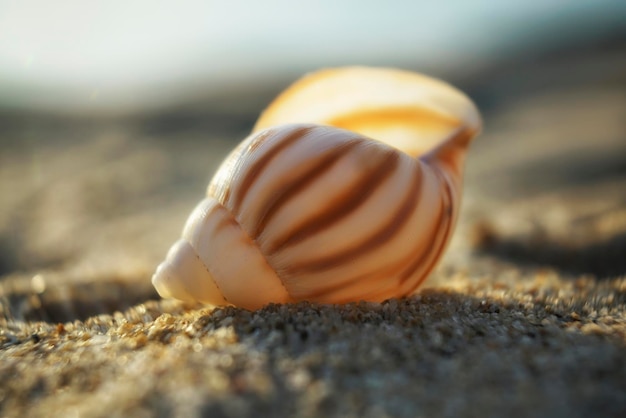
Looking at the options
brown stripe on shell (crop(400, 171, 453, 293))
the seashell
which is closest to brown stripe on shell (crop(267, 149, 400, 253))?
the seashell

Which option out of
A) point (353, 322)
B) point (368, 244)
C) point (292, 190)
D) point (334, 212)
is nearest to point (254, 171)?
point (292, 190)

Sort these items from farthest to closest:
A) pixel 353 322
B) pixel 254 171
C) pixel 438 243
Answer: pixel 438 243, pixel 254 171, pixel 353 322

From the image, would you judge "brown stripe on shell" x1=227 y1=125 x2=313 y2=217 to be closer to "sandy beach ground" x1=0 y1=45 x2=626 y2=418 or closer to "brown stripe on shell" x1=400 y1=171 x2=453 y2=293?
"sandy beach ground" x1=0 y1=45 x2=626 y2=418

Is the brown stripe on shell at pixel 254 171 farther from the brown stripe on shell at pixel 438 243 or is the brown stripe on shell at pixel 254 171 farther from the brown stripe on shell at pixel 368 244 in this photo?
the brown stripe on shell at pixel 438 243

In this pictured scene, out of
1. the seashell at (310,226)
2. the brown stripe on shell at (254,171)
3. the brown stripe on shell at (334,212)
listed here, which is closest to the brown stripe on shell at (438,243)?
the seashell at (310,226)

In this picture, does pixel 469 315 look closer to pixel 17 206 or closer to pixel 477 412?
pixel 477 412

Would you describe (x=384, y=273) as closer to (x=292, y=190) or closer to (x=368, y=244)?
(x=368, y=244)

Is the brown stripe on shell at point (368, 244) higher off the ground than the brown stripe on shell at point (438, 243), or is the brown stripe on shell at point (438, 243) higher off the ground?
the brown stripe on shell at point (368, 244)

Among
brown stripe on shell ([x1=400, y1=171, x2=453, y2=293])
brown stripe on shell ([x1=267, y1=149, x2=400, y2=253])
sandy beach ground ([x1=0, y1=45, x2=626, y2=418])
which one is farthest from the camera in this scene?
brown stripe on shell ([x1=400, y1=171, x2=453, y2=293])
